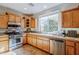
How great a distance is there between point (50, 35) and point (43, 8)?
59cm

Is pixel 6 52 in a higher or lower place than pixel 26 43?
lower

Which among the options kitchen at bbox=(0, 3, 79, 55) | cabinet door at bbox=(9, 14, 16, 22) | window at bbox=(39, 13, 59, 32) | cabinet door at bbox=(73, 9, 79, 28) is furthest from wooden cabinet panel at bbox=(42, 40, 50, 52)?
cabinet door at bbox=(9, 14, 16, 22)

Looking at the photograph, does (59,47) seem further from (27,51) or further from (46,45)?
(27,51)

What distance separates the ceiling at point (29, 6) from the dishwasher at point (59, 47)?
76 cm

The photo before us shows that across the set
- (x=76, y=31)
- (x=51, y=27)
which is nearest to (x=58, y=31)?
(x=51, y=27)

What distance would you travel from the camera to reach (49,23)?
2.13m

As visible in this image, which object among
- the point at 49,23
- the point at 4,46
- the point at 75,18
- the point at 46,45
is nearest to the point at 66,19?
the point at 75,18

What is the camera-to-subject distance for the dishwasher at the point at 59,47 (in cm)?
197

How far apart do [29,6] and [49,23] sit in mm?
560

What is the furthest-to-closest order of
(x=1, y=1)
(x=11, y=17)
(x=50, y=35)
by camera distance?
(x=50, y=35) < (x=11, y=17) < (x=1, y=1)

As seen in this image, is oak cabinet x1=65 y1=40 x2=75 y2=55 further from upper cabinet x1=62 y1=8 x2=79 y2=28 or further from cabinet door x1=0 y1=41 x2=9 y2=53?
cabinet door x1=0 y1=41 x2=9 y2=53

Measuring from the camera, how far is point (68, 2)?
1902mm

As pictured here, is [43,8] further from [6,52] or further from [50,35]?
[6,52]

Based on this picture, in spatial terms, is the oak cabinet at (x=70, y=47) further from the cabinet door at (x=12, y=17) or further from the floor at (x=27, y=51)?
the cabinet door at (x=12, y=17)
